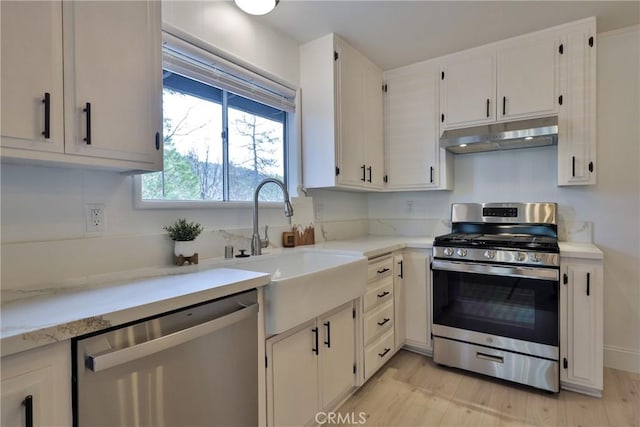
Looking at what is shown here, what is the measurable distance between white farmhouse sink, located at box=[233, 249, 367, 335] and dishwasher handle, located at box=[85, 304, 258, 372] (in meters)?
0.15

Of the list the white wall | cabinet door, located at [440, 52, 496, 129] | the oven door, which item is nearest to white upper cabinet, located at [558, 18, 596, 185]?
the white wall

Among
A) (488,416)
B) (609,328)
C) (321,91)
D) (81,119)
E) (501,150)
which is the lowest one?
(488,416)

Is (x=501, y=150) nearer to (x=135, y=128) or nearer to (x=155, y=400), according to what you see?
(x=135, y=128)

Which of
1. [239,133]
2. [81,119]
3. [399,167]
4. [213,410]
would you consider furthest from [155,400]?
[399,167]

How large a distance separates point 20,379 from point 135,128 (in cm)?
89

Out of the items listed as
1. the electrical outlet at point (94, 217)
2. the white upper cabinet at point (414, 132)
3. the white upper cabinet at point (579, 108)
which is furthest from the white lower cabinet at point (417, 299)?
the electrical outlet at point (94, 217)

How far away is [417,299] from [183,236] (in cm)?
183

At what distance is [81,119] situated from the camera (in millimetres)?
1134

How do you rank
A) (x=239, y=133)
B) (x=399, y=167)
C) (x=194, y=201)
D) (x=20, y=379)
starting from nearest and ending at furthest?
1. (x=20, y=379)
2. (x=194, y=201)
3. (x=239, y=133)
4. (x=399, y=167)

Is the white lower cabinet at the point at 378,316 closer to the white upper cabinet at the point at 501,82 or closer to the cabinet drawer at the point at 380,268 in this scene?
the cabinet drawer at the point at 380,268

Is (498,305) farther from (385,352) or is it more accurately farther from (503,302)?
(385,352)

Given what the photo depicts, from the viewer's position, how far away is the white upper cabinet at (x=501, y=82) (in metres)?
2.40

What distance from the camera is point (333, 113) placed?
2.44m

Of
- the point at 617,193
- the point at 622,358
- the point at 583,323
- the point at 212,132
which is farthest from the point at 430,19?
the point at 622,358
